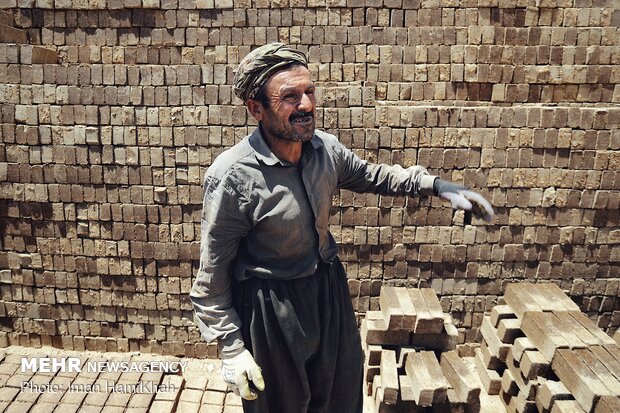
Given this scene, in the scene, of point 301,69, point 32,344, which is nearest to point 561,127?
point 301,69

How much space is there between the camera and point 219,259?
212cm

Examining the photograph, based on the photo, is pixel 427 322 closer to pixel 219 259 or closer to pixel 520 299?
pixel 520 299

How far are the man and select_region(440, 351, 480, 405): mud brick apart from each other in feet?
4.30

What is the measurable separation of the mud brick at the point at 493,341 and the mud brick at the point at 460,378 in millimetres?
639

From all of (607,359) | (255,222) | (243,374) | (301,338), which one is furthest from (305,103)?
(607,359)

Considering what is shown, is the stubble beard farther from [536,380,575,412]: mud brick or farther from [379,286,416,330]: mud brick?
[536,380,575,412]: mud brick

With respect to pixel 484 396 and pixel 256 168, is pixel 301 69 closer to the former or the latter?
pixel 256 168

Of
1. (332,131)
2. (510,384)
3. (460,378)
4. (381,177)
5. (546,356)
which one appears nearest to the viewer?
(381,177)

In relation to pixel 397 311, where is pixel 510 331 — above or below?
below

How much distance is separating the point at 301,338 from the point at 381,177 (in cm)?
95

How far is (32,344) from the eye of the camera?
16.8ft

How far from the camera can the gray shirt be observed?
2.07 m

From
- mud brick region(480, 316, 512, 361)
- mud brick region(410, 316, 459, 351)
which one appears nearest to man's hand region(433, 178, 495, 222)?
mud brick region(410, 316, 459, 351)

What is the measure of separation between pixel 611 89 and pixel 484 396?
352cm
